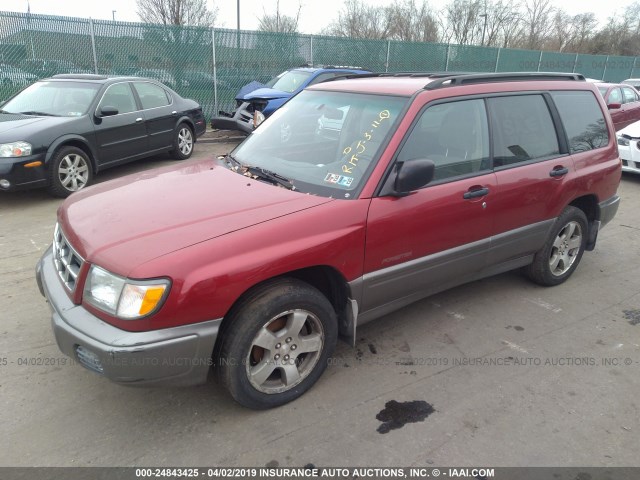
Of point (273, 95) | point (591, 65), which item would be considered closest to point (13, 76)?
point (273, 95)

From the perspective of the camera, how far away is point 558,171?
153 inches

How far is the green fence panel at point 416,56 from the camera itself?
17312 mm

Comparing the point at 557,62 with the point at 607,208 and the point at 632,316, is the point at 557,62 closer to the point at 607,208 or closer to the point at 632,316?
the point at 607,208

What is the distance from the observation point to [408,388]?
9.70ft

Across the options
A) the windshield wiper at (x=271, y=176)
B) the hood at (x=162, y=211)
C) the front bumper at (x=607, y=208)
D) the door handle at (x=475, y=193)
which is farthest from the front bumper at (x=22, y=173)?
the front bumper at (x=607, y=208)

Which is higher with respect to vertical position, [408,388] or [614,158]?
[614,158]

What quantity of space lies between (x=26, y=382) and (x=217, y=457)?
1.38 m

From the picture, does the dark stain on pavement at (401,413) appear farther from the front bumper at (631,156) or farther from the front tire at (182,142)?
the front bumper at (631,156)

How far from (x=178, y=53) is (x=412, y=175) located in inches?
457

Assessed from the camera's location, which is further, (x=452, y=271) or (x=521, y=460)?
(x=452, y=271)

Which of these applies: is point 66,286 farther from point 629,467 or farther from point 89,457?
point 629,467

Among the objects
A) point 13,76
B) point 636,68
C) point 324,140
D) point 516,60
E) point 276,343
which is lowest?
point 276,343

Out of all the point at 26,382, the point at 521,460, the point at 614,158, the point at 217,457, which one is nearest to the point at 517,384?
the point at 521,460

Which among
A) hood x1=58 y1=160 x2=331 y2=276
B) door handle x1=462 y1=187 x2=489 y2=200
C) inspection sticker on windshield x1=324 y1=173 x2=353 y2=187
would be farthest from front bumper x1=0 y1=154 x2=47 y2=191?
door handle x1=462 y1=187 x2=489 y2=200
